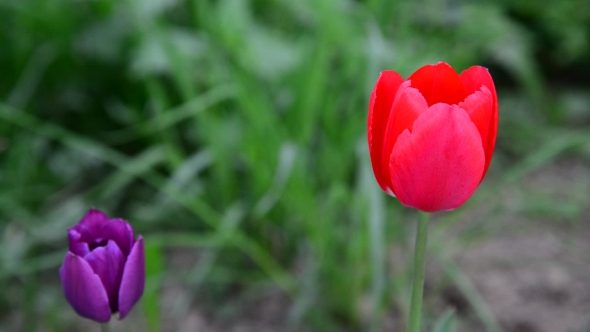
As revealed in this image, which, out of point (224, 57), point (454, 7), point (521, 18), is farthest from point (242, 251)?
point (521, 18)

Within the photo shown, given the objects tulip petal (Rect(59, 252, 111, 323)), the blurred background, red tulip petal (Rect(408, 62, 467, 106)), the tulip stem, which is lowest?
the blurred background

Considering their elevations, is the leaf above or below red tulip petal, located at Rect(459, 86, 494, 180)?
below

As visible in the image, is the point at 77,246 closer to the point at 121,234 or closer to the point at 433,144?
the point at 121,234

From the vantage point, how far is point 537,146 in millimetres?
1488

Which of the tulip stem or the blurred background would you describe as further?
the blurred background

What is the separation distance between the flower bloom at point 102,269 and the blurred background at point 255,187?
223 millimetres

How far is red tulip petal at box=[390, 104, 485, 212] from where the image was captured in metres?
0.36

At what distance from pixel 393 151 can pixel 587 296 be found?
78 cm

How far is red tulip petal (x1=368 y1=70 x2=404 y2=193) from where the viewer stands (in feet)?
1.29

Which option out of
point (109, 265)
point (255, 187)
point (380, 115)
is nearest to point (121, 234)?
point (109, 265)

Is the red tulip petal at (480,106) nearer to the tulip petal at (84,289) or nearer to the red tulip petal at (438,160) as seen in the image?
the red tulip petal at (438,160)

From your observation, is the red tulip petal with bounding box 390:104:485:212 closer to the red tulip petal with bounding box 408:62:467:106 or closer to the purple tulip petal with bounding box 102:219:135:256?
the red tulip petal with bounding box 408:62:467:106

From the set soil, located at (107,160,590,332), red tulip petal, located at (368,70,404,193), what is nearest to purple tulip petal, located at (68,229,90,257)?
red tulip petal, located at (368,70,404,193)

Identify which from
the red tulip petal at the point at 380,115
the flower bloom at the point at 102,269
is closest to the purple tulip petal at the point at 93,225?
the flower bloom at the point at 102,269
